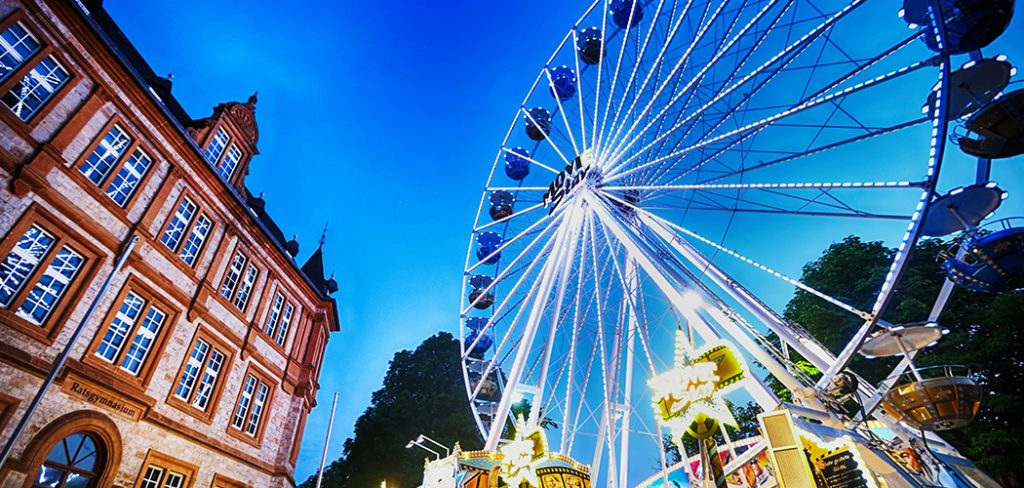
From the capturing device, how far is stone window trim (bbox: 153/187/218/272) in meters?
17.2

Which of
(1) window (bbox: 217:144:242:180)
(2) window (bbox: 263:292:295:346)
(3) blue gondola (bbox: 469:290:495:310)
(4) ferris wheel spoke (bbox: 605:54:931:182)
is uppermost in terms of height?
(1) window (bbox: 217:144:242:180)

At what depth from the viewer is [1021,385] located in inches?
706

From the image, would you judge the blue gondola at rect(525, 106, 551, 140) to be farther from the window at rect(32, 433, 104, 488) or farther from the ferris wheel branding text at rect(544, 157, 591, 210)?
the window at rect(32, 433, 104, 488)

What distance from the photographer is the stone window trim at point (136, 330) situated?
47.9ft

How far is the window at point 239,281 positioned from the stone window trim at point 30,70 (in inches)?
342

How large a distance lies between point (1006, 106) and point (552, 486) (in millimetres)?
14661

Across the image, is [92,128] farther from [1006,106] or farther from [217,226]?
[1006,106]

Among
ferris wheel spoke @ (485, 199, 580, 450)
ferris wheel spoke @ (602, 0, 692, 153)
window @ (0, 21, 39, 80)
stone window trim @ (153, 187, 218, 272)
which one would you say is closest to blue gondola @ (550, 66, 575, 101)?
ferris wheel spoke @ (602, 0, 692, 153)

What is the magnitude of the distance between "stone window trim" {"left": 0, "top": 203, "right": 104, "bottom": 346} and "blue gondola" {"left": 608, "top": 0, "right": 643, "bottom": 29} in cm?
2102

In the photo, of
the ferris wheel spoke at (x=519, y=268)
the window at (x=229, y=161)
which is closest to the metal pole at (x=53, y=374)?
the window at (x=229, y=161)

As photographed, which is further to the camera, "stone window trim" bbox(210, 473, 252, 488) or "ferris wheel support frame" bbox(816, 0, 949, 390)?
"stone window trim" bbox(210, 473, 252, 488)

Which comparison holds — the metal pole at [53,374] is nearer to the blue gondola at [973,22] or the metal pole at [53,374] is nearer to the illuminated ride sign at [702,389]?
the illuminated ride sign at [702,389]

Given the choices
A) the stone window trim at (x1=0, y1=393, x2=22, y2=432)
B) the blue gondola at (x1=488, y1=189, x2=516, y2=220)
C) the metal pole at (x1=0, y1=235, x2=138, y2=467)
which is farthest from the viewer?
the blue gondola at (x1=488, y1=189, x2=516, y2=220)

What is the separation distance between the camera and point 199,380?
715 inches
